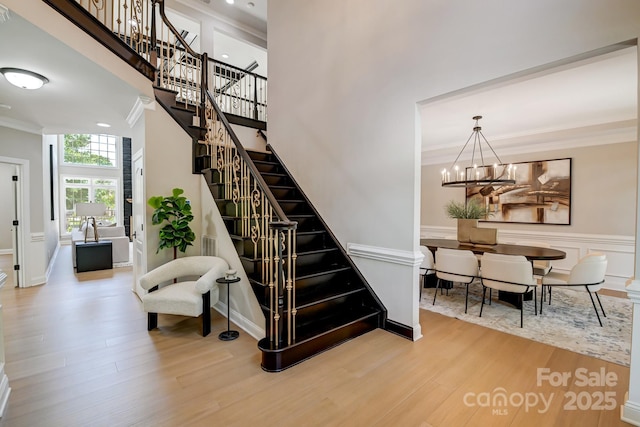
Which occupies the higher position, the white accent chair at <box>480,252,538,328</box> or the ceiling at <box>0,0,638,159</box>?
the ceiling at <box>0,0,638,159</box>

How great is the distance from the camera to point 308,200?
4293mm

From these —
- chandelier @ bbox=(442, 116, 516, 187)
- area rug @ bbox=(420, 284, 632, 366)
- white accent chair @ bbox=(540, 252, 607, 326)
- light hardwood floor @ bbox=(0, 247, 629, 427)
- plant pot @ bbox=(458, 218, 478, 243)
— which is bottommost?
light hardwood floor @ bbox=(0, 247, 629, 427)

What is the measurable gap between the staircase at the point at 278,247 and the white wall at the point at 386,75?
26 cm

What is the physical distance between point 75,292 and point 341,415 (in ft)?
16.3

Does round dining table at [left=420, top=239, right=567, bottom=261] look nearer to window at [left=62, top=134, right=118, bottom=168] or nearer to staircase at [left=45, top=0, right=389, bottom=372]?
staircase at [left=45, top=0, right=389, bottom=372]

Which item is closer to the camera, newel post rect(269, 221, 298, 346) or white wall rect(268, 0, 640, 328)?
white wall rect(268, 0, 640, 328)

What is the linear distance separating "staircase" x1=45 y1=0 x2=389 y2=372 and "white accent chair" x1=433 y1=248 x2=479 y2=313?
4.26 ft

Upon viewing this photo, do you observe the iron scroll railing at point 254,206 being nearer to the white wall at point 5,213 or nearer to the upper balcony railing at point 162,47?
the upper balcony railing at point 162,47

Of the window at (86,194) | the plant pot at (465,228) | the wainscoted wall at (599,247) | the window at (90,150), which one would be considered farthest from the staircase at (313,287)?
the window at (90,150)

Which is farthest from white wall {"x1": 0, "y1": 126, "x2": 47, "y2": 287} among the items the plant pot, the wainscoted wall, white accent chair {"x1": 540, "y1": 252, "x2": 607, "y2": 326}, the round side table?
the wainscoted wall

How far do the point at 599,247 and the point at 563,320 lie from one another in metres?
2.77

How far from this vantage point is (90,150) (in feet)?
35.2

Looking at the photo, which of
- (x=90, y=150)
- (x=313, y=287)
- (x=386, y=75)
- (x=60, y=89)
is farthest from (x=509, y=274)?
(x=90, y=150)

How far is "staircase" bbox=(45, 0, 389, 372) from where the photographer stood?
2553 millimetres
